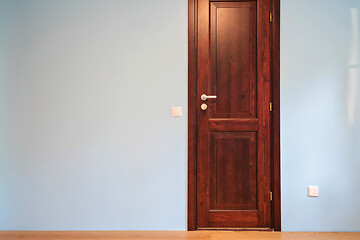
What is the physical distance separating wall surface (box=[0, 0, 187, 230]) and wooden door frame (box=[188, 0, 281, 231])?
0.06 meters

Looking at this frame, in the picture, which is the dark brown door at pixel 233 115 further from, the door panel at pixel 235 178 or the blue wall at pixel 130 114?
the blue wall at pixel 130 114

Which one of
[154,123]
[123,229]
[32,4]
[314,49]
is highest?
[32,4]

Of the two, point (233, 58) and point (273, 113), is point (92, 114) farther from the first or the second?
point (273, 113)

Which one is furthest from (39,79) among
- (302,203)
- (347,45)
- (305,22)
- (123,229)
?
(347,45)

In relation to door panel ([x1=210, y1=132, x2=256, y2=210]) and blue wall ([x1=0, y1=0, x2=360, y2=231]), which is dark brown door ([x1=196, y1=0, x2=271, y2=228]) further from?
blue wall ([x1=0, y1=0, x2=360, y2=231])

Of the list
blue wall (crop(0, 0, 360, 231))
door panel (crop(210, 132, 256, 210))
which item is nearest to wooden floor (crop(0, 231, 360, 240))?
blue wall (crop(0, 0, 360, 231))

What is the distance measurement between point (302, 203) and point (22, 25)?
9.58 feet

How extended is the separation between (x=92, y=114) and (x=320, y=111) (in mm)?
2000

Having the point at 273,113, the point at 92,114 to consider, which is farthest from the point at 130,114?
the point at 273,113

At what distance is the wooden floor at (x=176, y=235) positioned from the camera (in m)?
2.23

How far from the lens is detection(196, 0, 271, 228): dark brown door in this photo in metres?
2.38

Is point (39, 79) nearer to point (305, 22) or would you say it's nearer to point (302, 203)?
point (305, 22)

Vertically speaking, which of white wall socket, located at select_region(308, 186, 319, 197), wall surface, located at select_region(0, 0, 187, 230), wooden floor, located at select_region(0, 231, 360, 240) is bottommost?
wooden floor, located at select_region(0, 231, 360, 240)

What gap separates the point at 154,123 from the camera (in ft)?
7.86
